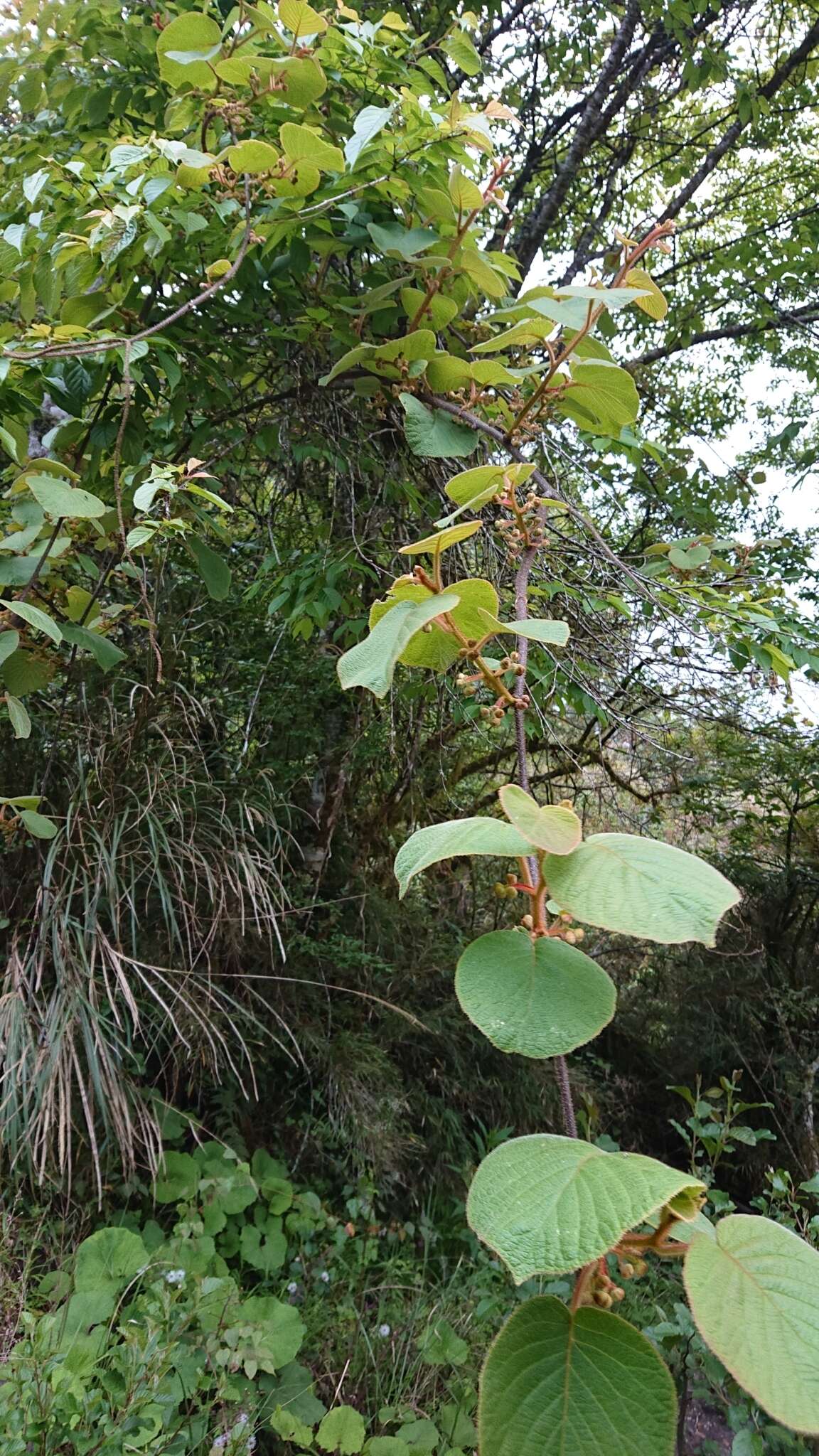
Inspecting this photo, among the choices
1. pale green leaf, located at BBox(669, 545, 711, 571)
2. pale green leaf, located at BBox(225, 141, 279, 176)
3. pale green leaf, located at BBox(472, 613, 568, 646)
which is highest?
pale green leaf, located at BBox(225, 141, 279, 176)

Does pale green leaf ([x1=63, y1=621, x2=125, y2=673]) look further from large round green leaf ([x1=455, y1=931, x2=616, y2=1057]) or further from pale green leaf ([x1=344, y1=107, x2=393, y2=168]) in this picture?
large round green leaf ([x1=455, y1=931, x2=616, y2=1057])

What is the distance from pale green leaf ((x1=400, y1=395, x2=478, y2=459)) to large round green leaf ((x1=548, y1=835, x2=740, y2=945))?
60 cm

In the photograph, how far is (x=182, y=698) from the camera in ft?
6.87

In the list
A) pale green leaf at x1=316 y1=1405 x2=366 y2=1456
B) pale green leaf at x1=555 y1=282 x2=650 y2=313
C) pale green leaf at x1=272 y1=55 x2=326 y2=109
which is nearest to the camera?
pale green leaf at x1=555 y1=282 x2=650 y2=313

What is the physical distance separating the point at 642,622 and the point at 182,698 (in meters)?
1.22

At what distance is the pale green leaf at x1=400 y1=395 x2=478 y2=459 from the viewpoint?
2.76ft

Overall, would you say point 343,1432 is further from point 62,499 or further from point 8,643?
point 62,499

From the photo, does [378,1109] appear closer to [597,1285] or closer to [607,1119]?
[607,1119]

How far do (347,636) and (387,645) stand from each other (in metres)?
1.68

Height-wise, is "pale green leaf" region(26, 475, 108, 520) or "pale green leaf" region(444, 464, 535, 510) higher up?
"pale green leaf" region(444, 464, 535, 510)

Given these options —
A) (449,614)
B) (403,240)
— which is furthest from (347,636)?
(449,614)

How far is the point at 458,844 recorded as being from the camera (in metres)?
0.32

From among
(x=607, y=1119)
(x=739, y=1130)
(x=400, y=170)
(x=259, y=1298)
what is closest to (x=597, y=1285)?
(x=400, y=170)

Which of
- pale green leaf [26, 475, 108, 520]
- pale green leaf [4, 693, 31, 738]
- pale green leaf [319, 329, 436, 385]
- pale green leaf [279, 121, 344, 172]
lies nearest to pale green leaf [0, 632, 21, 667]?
pale green leaf [4, 693, 31, 738]
